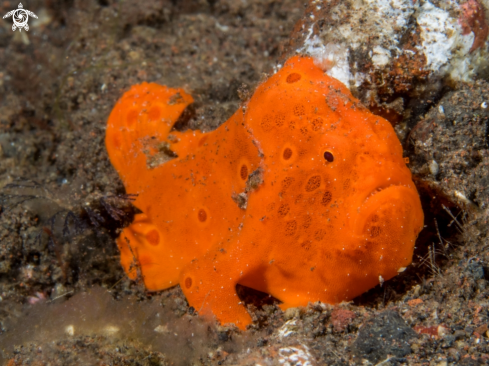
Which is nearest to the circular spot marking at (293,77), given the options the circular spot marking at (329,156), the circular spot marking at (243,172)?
the circular spot marking at (329,156)

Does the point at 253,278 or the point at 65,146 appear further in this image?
the point at 65,146

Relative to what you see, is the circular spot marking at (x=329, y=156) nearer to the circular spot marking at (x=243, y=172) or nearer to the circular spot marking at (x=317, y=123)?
the circular spot marking at (x=317, y=123)

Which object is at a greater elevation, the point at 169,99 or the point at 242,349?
the point at 169,99

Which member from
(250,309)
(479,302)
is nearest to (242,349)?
(250,309)

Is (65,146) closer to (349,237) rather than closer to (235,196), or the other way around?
(235,196)

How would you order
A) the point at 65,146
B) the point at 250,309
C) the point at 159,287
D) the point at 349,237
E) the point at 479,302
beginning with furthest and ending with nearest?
1. the point at 65,146
2. the point at 159,287
3. the point at 250,309
4. the point at 349,237
5. the point at 479,302

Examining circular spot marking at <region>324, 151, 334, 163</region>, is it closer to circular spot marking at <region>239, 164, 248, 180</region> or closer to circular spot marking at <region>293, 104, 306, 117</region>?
circular spot marking at <region>293, 104, 306, 117</region>
